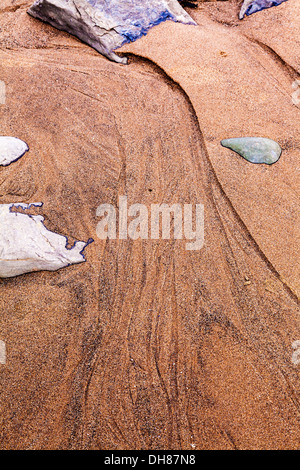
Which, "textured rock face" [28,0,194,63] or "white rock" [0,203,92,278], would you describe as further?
"textured rock face" [28,0,194,63]

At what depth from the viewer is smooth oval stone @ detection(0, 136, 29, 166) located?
315 centimetres

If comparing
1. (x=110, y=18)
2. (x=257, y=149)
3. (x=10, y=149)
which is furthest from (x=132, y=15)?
(x=257, y=149)

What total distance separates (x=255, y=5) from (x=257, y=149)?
286 centimetres

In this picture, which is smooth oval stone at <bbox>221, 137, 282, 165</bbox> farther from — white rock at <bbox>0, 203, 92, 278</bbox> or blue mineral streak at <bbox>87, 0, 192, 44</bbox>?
blue mineral streak at <bbox>87, 0, 192, 44</bbox>

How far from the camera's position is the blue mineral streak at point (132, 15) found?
4.23 metres

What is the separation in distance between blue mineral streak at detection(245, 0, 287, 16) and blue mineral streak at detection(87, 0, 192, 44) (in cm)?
118

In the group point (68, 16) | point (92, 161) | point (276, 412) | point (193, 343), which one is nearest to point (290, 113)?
point (92, 161)

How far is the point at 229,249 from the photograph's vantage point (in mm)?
2625
